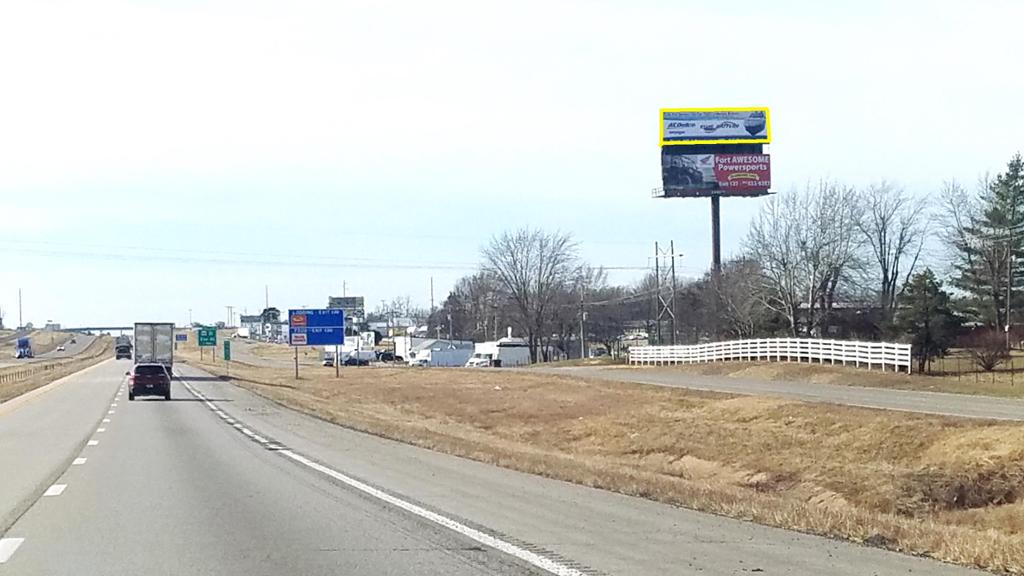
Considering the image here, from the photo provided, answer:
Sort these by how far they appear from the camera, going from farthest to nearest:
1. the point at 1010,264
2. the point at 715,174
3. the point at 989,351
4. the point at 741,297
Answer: the point at 715,174 < the point at 741,297 < the point at 1010,264 < the point at 989,351

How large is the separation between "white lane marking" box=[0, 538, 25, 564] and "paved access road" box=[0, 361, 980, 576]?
0.06ft

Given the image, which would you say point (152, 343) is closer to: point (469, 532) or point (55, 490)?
point (55, 490)

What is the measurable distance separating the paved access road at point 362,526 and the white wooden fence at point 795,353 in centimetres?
3400

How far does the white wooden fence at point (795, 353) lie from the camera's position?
52188 millimetres

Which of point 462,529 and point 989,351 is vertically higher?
point 989,351

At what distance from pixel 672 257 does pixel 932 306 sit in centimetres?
2794

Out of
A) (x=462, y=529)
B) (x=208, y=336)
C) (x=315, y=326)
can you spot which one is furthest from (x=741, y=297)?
(x=462, y=529)

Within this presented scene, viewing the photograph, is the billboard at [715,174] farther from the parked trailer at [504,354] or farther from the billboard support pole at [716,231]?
the parked trailer at [504,354]

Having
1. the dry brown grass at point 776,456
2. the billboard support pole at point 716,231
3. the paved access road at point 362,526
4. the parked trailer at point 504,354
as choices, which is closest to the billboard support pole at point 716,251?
the billboard support pole at point 716,231

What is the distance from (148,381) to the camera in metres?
50.6

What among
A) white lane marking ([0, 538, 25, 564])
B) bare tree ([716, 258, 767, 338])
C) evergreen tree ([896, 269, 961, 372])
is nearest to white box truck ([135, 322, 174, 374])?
bare tree ([716, 258, 767, 338])

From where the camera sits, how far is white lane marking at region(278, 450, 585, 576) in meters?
9.89

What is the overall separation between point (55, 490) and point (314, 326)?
2447 inches

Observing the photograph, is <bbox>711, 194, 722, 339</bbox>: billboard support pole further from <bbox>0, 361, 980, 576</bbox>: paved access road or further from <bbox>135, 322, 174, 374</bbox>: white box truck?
<bbox>0, 361, 980, 576</bbox>: paved access road
